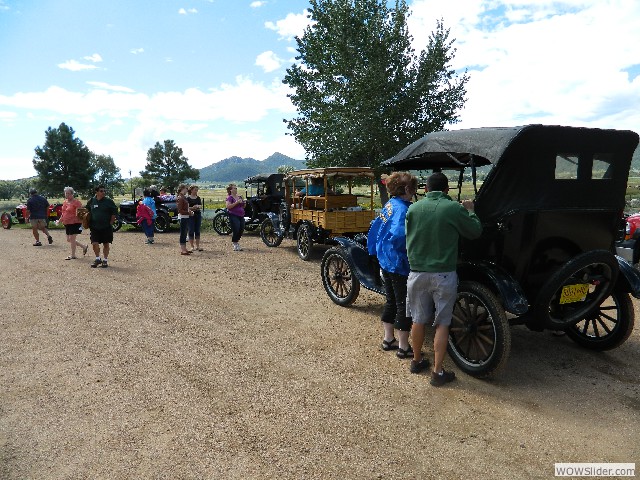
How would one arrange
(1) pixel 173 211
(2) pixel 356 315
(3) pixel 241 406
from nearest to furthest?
1. (3) pixel 241 406
2. (2) pixel 356 315
3. (1) pixel 173 211

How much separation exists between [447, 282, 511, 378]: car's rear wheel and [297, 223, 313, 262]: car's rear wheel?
→ 627 cm

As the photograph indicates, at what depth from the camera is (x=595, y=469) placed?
8.89 ft

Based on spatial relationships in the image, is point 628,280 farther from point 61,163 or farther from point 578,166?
point 61,163

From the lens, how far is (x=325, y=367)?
4254 millimetres

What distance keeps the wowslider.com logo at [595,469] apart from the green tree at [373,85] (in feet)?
53.6

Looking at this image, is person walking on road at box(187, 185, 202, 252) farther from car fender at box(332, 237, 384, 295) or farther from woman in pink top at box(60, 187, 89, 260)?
car fender at box(332, 237, 384, 295)

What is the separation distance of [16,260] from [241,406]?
33.4ft

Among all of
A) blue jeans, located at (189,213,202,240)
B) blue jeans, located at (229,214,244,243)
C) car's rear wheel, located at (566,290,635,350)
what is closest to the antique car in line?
blue jeans, located at (229,214,244,243)

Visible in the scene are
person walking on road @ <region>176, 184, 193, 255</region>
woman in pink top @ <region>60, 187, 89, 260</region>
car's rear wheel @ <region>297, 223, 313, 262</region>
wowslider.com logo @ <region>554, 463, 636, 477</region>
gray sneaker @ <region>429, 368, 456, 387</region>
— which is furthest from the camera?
person walking on road @ <region>176, 184, 193, 255</region>

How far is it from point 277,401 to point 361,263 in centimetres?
261

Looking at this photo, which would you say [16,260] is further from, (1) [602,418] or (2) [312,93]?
(2) [312,93]

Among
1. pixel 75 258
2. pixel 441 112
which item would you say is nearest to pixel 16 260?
pixel 75 258

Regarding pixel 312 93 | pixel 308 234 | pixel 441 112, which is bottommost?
pixel 308 234

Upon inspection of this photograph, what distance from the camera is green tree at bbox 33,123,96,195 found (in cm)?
5297
